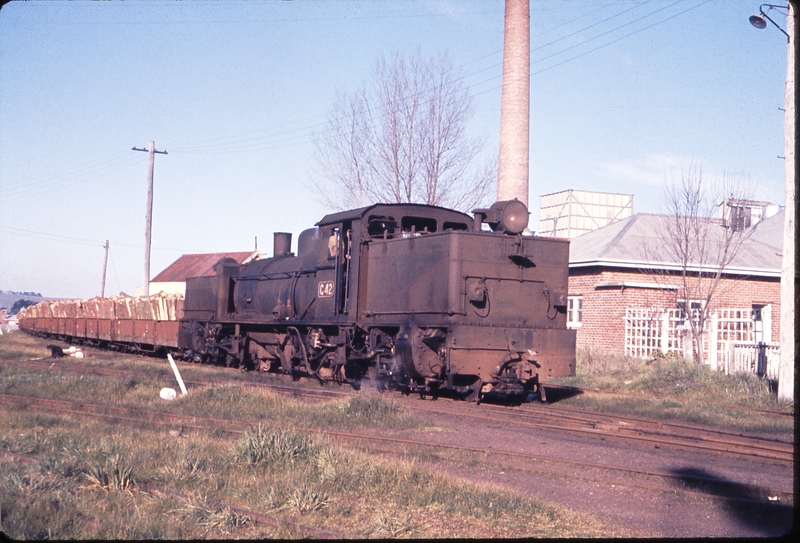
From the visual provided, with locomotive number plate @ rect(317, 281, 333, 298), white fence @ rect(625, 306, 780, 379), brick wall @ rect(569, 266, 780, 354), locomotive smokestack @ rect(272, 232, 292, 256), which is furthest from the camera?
brick wall @ rect(569, 266, 780, 354)

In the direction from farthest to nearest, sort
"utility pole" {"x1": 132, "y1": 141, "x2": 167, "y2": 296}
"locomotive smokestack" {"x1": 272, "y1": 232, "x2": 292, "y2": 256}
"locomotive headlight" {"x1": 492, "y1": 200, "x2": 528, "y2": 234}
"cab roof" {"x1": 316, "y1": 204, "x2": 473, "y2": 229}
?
1. "utility pole" {"x1": 132, "y1": 141, "x2": 167, "y2": 296}
2. "locomotive smokestack" {"x1": 272, "y1": 232, "x2": 292, "y2": 256}
3. "cab roof" {"x1": 316, "y1": 204, "x2": 473, "y2": 229}
4. "locomotive headlight" {"x1": 492, "y1": 200, "x2": 528, "y2": 234}

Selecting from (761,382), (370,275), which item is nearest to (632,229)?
(761,382)

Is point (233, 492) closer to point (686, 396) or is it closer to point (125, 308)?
point (686, 396)

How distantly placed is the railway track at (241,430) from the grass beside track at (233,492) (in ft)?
1.75

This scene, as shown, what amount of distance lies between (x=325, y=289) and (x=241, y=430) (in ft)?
18.2

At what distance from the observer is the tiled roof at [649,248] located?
2467 centimetres

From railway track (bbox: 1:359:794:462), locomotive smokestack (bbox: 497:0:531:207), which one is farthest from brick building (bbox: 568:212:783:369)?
railway track (bbox: 1:359:794:462)

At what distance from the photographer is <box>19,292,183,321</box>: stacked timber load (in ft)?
80.2

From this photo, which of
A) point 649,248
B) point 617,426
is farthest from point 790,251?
point 649,248

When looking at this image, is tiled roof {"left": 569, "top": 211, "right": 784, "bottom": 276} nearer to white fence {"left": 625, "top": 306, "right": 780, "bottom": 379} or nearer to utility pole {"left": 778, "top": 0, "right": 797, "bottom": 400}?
white fence {"left": 625, "top": 306, "right": 780, "bottom": 379}

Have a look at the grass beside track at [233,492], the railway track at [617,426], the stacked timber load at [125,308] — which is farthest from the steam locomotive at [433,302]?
the stacked timber load at [125,308]

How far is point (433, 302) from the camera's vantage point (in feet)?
40.7

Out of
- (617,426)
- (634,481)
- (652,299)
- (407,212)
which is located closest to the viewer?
(634,481)

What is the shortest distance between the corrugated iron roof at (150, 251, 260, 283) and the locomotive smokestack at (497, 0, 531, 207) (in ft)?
161
